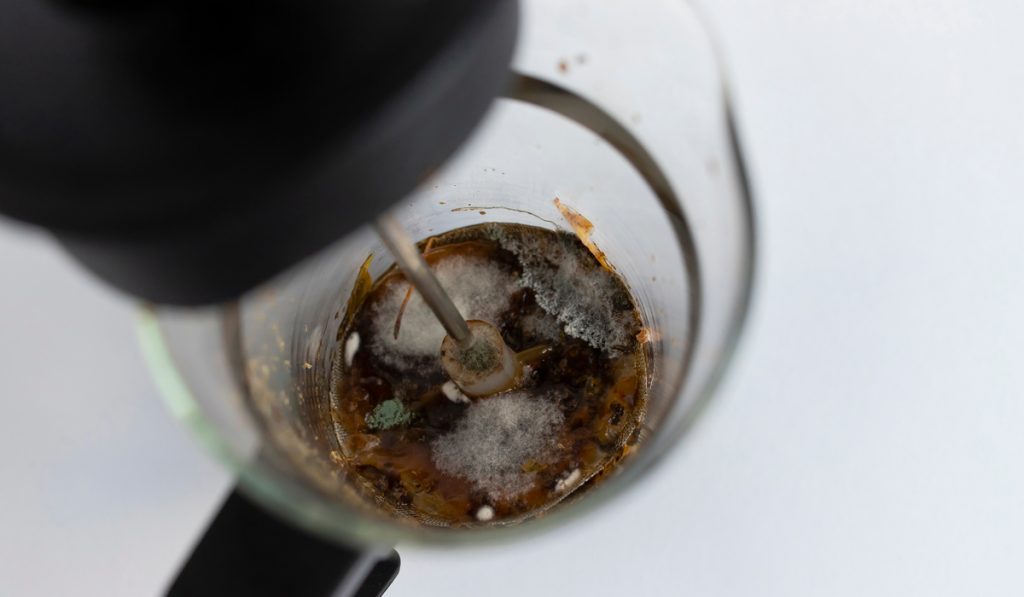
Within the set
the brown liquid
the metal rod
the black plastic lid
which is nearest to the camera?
the black plastic lid

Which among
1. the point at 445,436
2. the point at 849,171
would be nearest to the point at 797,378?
the point at 849,171

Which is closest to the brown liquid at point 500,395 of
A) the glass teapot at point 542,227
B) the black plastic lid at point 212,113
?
the glass teapot at point 542,227

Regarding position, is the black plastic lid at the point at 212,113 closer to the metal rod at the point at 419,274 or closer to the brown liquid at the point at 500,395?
the metal rod at the point at 419,274

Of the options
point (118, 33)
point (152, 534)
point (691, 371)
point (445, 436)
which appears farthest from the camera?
point (152, 534)

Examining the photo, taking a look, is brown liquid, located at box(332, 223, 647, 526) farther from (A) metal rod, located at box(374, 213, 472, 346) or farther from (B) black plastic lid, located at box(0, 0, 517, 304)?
(B) black plastic lid, located at box(0, 0, 517, 304)

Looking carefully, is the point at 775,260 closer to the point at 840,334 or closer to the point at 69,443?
the point at 840,334

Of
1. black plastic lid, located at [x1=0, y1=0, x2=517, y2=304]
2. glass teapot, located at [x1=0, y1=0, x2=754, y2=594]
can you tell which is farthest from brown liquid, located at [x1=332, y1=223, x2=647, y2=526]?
black plastic lid, located at [x1=0, y1=0, x2=517, y2=304]
